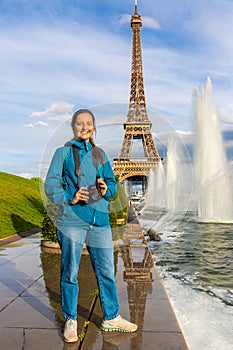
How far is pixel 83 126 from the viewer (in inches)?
143

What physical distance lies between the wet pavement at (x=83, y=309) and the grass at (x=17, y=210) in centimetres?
615

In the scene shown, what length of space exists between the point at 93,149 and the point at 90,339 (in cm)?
193

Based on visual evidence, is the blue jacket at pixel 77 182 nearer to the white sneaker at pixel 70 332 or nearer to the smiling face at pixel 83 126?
the smiling face at pixel 83 126

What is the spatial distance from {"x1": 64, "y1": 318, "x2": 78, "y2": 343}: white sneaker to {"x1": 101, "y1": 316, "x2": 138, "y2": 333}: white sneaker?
1.17 feet

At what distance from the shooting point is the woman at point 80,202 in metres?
3.48

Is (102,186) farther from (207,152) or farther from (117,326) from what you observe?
(207,152)

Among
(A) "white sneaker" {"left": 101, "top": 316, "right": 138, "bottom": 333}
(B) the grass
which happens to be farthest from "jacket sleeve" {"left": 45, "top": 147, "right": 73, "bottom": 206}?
(B) the grass

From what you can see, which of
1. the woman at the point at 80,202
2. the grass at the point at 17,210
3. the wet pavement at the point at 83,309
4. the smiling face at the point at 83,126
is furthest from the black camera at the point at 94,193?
the grass at the point at 17,210

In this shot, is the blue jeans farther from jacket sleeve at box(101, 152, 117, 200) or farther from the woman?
jacket sleeve at box(101, 152, 117, 200)

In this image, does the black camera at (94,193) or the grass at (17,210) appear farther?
the grass at (17,210)

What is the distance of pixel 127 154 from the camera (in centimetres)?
4356

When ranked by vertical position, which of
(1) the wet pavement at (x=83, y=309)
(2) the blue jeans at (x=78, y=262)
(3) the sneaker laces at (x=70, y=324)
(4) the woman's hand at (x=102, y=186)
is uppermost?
(4) the woman's hand at (x=102, y=186)

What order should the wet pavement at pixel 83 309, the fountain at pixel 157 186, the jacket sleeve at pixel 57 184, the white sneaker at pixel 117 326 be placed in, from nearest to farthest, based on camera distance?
the jacket sleeve at pixel 57 184
the wet pavement at pixel 83 309
the white sneaker at pixel 117 326
the fountain at pixel 157 186

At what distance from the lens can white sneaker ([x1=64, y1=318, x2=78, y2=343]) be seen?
11.9 feet
